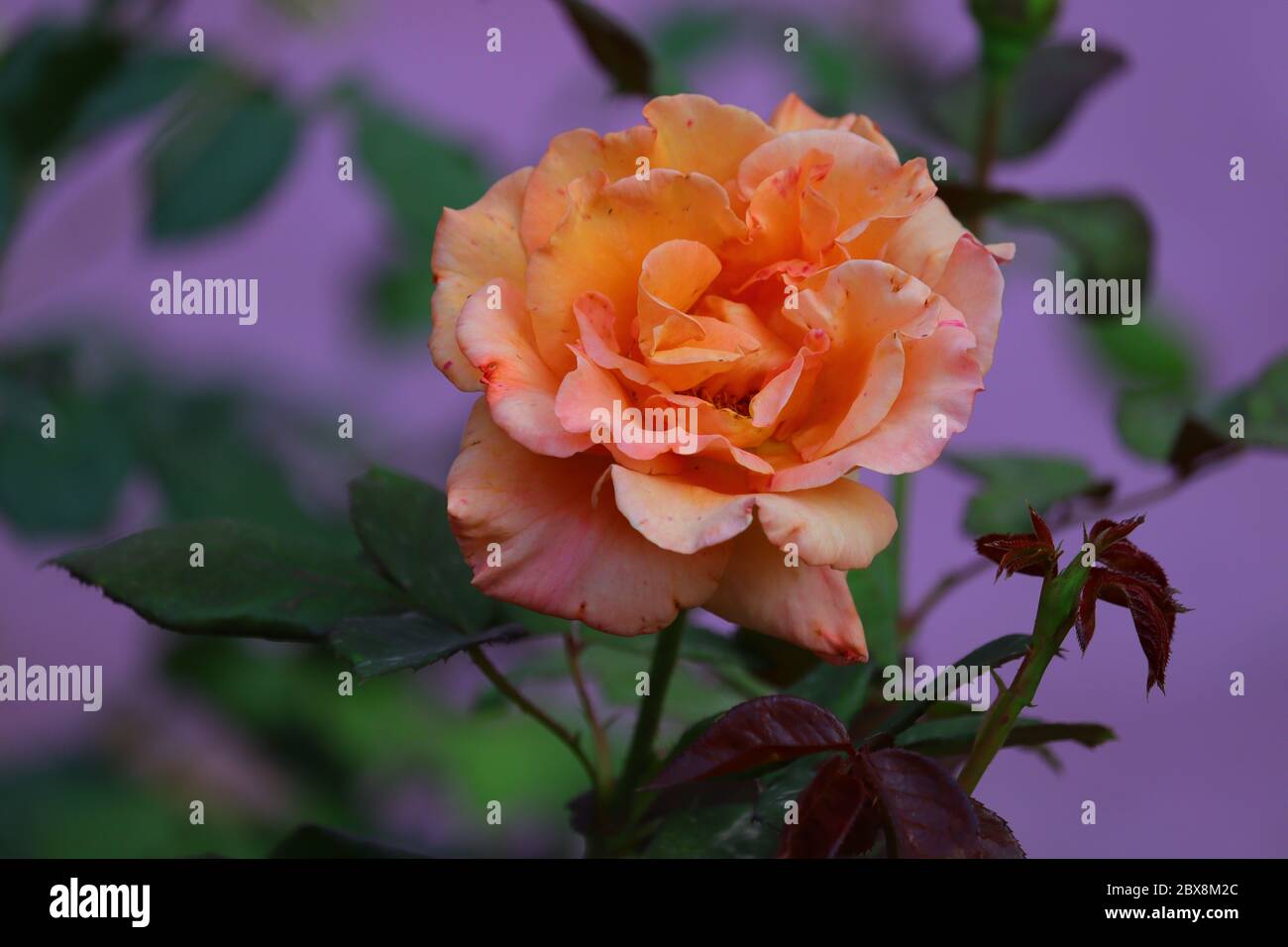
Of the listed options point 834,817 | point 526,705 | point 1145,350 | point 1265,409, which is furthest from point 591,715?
point 1145,350

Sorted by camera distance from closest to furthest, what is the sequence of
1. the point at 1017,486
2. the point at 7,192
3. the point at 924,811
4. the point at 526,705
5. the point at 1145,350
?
the point at 924,811 < the point at 526,705 < the point at 1017,486 < the point at 7,192 < the point at 1145,350

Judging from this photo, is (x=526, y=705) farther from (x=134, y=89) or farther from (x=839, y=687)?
(x=134, y=89)

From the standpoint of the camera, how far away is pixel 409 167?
0.76 metres

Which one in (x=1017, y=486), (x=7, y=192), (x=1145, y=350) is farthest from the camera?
(x=1145, y=350)

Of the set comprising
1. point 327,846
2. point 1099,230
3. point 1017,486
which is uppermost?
point 1099,230

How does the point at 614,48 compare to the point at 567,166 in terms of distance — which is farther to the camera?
the point at 614,48

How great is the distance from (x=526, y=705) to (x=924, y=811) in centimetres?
14

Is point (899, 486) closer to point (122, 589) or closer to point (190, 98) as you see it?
point (122, 589)

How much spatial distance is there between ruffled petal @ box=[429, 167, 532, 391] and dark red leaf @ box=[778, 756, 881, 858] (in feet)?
0.43

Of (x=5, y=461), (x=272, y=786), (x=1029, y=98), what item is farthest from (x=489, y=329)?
(x=272, y=786)

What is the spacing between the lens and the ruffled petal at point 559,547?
0.29 m

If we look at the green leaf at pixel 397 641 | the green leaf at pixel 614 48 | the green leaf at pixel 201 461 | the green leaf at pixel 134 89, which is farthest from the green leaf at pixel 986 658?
the green leaf at pixel 134 89

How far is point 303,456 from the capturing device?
91cm

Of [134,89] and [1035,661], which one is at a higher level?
[134,89]
